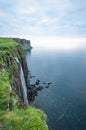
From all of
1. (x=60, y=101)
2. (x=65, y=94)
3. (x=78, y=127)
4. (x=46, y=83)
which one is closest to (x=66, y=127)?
(x=78, y=127)

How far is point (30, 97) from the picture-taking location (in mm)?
71500

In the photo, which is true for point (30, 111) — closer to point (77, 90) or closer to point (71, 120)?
point (71, 120)

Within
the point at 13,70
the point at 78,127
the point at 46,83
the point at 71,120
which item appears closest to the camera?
the point at 13,70

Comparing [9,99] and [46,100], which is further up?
[9,99]

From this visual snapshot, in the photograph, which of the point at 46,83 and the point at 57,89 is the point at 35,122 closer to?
the point at 57,89

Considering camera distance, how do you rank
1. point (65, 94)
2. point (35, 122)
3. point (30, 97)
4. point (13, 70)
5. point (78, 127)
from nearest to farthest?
point (35, 122) < point (13, 70) < point (78, 127) < point (30, 97) < point (65, 94)

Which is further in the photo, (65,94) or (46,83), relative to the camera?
(46,83)

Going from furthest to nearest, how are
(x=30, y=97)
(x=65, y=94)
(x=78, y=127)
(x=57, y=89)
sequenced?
(x=57, y=89)
(x=65, y=94)
(x=30, y=97)
(x=78, y=127)

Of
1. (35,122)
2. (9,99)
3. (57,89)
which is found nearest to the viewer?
(35,122)

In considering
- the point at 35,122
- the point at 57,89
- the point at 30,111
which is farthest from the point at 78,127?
the point at 57,89

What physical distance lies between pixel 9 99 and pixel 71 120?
34.3 metres

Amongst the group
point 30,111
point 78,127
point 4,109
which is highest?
point 4,109

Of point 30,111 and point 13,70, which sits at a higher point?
point 13,70

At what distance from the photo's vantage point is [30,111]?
111ft
